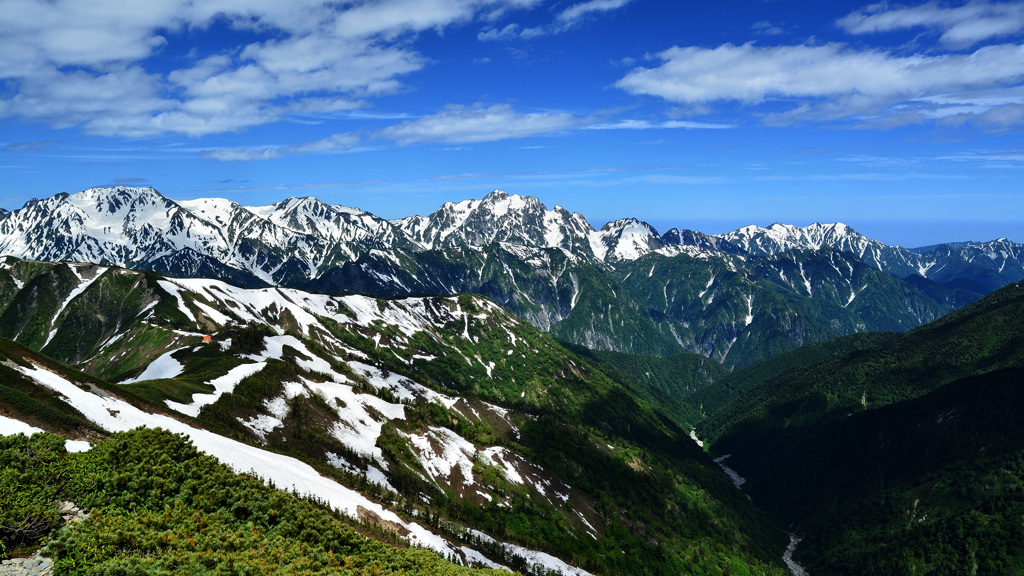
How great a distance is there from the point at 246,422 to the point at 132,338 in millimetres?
130035

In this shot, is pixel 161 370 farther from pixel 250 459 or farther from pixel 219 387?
pixel 250 459

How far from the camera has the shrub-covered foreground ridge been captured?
88.9 feet

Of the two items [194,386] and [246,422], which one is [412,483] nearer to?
[246,422]

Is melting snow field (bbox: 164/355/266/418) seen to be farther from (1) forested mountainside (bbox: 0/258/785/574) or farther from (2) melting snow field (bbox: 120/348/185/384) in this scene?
(2) melting snow field (bbox: 120/348/185/384)

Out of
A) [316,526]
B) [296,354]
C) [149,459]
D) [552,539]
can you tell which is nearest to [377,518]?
[316,526]

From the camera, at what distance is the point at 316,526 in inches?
1508

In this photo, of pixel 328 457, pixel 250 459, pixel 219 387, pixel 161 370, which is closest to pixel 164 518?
pixel 250 459

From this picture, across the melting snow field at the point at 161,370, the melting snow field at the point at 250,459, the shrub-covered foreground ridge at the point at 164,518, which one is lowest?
the melting snow field at the point at 161,370

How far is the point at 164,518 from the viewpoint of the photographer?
104 ft

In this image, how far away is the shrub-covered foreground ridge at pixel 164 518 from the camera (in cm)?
2711

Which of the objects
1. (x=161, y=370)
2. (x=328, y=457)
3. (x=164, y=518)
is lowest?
(x=328, y=457)

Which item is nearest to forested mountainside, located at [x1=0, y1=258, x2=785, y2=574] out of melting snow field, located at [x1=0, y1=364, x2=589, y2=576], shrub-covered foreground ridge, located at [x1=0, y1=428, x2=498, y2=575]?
shrub-covered foreground ridge, located at [x1=0, y1=428, x2=498, y2=575]

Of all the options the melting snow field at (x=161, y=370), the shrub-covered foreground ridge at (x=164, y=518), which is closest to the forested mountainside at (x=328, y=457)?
the shrub-covered foreground ridge at (x=164, y=518)

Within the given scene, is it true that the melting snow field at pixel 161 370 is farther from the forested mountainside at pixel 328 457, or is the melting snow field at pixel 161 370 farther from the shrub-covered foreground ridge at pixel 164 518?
the shrub-covered foreground ridge at pixel 164 518
